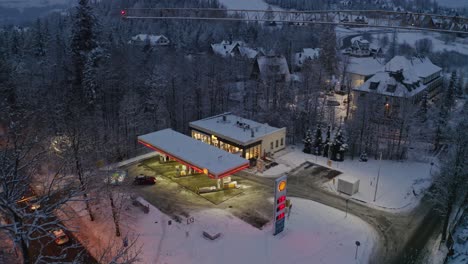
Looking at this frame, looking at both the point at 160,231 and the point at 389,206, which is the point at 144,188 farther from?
the point at 389,206

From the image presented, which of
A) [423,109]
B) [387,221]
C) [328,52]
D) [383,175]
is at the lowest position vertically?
[387,221]

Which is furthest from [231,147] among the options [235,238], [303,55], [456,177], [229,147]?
[303,55]

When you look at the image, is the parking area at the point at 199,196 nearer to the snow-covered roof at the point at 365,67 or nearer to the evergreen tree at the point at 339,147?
the evergreen tree at the point at 339,147

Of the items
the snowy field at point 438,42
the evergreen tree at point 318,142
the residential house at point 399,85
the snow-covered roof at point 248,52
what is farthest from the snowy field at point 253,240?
the snowy field at point 438,42

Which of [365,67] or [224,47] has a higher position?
[224,47]

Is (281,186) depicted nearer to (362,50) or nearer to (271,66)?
(271,66)

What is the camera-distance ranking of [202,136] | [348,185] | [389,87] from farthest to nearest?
[389,87] → [202,136] → [348,185]

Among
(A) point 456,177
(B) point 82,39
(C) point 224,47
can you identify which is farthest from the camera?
(C) point 224,47

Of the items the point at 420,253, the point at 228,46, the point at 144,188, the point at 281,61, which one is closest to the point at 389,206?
the point at 420,253
